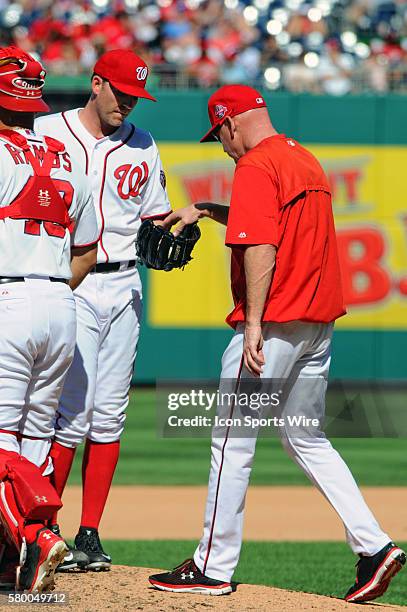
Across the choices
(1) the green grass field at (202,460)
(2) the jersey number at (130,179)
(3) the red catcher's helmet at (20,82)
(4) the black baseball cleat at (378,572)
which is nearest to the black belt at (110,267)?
(2) the jersey number at (130,179)

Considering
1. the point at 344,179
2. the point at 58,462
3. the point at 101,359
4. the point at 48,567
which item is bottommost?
the point at 48,567

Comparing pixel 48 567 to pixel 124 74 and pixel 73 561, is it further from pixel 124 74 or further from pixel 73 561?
pixel 124 74

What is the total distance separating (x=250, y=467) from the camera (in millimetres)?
4258

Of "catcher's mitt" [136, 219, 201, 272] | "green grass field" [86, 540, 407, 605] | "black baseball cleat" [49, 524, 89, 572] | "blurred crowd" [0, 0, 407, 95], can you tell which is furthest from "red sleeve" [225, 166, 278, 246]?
"blurred crowd" [0, 0, 407, 95]

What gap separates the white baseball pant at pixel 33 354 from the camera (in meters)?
3.90

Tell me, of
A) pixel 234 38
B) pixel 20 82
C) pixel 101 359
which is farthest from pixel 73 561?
pixel 234 38

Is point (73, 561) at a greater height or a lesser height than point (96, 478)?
lesser

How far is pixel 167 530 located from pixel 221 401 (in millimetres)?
2748

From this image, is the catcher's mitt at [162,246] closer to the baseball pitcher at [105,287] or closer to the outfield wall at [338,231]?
the baseball pitcher at [105,287]

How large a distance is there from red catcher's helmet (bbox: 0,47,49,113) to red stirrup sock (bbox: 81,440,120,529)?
1539 millimetres

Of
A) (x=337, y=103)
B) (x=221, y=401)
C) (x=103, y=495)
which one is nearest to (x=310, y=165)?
(x=221, y=401)

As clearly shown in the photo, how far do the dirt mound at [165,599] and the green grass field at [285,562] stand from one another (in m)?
0.94

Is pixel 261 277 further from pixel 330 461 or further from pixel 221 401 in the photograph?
pixel 330 461

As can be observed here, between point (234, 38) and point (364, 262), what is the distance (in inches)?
144
